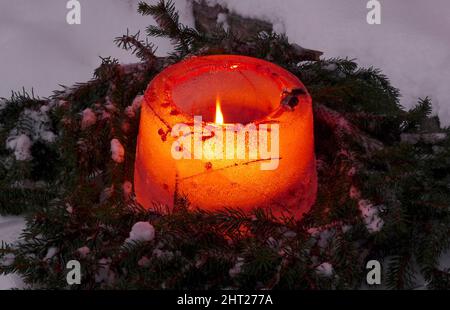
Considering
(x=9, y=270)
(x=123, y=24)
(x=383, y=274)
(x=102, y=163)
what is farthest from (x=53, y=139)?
(x=123, y=24)

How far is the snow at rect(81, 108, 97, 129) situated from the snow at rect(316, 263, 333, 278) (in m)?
0.70

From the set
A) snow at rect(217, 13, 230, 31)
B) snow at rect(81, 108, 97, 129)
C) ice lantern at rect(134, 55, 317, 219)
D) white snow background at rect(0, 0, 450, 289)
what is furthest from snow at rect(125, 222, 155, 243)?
snow at rect(217, 13, 230, 31)

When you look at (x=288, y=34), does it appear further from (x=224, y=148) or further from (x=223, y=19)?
(x=224, y=148)

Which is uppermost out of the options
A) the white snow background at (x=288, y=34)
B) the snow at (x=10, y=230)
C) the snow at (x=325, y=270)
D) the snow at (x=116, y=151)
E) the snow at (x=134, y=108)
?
the white snow background at (x=288, y=34)

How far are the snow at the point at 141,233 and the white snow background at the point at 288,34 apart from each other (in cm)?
107

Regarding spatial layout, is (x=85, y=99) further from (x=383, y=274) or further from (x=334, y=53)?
(x=334, y=53)

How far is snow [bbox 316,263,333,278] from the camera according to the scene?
128 cm

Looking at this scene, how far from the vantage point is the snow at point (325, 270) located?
4.20 feet

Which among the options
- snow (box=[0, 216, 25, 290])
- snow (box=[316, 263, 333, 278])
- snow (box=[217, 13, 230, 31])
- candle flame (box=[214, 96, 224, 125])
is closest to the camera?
snow (box=[316, 263, 333, 278])

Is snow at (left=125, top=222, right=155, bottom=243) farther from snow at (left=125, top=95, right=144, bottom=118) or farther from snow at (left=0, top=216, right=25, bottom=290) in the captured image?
snow at (left=125, top=95, right=144, bottom=118)

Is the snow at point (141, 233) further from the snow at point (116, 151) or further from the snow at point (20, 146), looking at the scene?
the snow at point (20, 146)

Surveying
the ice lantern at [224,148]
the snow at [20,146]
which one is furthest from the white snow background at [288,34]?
the ice lantern at [224,148]

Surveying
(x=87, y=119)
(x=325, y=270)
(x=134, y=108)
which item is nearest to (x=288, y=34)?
(x=134, y=108)

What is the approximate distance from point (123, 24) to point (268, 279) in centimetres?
168
